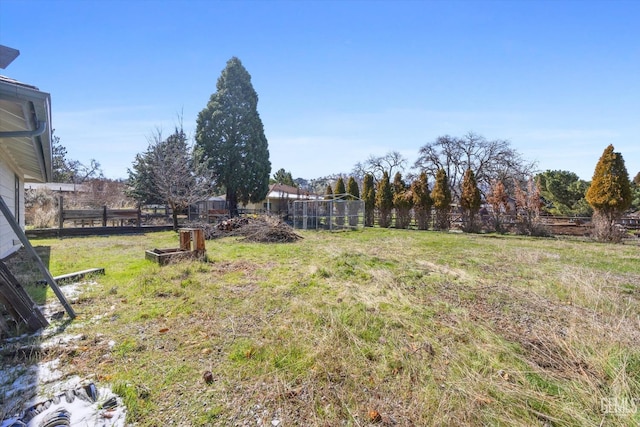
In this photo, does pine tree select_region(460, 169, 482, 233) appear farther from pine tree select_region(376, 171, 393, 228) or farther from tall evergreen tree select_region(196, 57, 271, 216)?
tall evergreen tree select_region(196, 57, 271, 216)

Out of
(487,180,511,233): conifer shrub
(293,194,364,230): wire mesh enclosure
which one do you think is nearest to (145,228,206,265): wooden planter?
(293,194,364,230): wire mesh enclosure

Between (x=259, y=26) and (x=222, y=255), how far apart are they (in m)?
6.68

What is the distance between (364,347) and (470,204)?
15.6m

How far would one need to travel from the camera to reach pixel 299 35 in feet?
30.7

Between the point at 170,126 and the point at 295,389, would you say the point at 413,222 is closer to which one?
the point at 170,126

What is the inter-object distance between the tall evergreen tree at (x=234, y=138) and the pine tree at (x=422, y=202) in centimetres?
1078

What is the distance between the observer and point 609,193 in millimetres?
11750

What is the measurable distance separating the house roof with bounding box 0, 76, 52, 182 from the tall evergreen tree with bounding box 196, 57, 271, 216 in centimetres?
1345

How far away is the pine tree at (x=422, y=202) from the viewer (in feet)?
59.9

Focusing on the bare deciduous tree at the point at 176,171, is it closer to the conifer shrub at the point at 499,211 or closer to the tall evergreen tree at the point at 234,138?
the tall evergreen tree at the point at 234,138

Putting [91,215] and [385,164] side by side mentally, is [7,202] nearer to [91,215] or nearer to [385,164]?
[91,215]

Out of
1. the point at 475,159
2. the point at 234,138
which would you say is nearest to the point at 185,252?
the point at 234,138

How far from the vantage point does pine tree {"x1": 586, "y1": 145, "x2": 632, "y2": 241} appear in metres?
11.7

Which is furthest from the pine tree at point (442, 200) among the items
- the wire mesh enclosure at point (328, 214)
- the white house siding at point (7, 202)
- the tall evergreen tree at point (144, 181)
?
the white house siding at point (7, 202)
